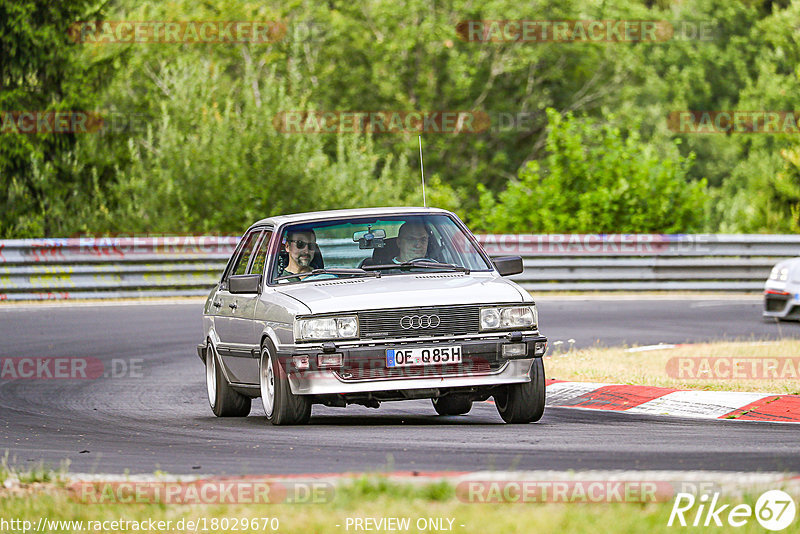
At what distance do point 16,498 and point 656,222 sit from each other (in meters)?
22.3

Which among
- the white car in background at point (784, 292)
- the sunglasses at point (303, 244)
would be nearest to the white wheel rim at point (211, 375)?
the sunglasses at point (303, 244)

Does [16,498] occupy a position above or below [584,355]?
above

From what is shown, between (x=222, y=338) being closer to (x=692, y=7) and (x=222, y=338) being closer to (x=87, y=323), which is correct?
(x=87, y=323)

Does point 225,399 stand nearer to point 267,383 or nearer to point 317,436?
point 267,383

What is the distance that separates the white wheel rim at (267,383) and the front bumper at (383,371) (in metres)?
0.41

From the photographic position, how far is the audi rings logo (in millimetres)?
8930

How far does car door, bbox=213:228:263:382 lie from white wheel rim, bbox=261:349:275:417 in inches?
16.4

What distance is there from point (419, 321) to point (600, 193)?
1881 cm

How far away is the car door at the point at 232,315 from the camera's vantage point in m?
10.3

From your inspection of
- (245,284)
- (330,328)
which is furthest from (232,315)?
(330,328)

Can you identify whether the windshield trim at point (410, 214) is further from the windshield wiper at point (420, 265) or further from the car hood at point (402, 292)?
the car hood at point (402, 292)

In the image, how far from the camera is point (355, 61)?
173 ft

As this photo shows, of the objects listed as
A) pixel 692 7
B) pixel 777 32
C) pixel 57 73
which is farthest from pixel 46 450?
pixel 692 7

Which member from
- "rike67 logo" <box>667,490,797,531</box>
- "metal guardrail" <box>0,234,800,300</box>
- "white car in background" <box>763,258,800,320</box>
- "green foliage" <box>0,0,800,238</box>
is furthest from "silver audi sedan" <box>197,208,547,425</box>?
"green foliage" <box>0,0,800,238</box>
